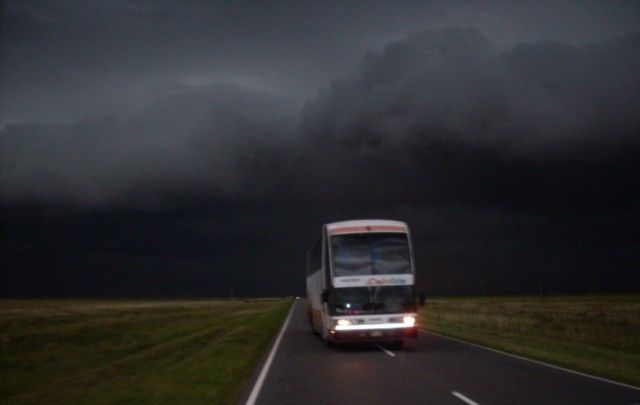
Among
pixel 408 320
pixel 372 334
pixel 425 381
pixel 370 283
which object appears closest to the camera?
pixel 425 381

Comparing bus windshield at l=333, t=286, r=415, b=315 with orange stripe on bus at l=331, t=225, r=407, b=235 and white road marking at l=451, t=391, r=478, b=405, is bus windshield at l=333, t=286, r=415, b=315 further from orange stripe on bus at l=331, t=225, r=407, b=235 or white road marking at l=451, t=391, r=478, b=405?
white road marking at l=451, t=391, r=478, b=405

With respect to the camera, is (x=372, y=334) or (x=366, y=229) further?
(x=366, y=229)

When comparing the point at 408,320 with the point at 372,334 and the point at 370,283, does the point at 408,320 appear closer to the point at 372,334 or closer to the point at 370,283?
the point at 372,334

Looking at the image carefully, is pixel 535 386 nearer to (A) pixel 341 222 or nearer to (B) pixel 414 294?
(B) pixel 414 294

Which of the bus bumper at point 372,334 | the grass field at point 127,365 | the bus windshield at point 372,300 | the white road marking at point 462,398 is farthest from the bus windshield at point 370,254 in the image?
the white road marking at point 462,398

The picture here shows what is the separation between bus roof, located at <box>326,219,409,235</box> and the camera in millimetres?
23828

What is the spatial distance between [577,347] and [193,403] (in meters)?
15.0

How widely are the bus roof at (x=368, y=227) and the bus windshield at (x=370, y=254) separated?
5.3 inches

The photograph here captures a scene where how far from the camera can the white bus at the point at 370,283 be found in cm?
2308

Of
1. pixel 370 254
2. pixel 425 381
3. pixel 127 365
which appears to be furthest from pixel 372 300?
pixel 425 381

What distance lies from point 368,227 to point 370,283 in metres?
1.79

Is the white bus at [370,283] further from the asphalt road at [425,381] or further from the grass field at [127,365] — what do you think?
the grass field at [127,365]

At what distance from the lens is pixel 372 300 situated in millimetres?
23250

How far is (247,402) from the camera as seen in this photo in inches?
500
